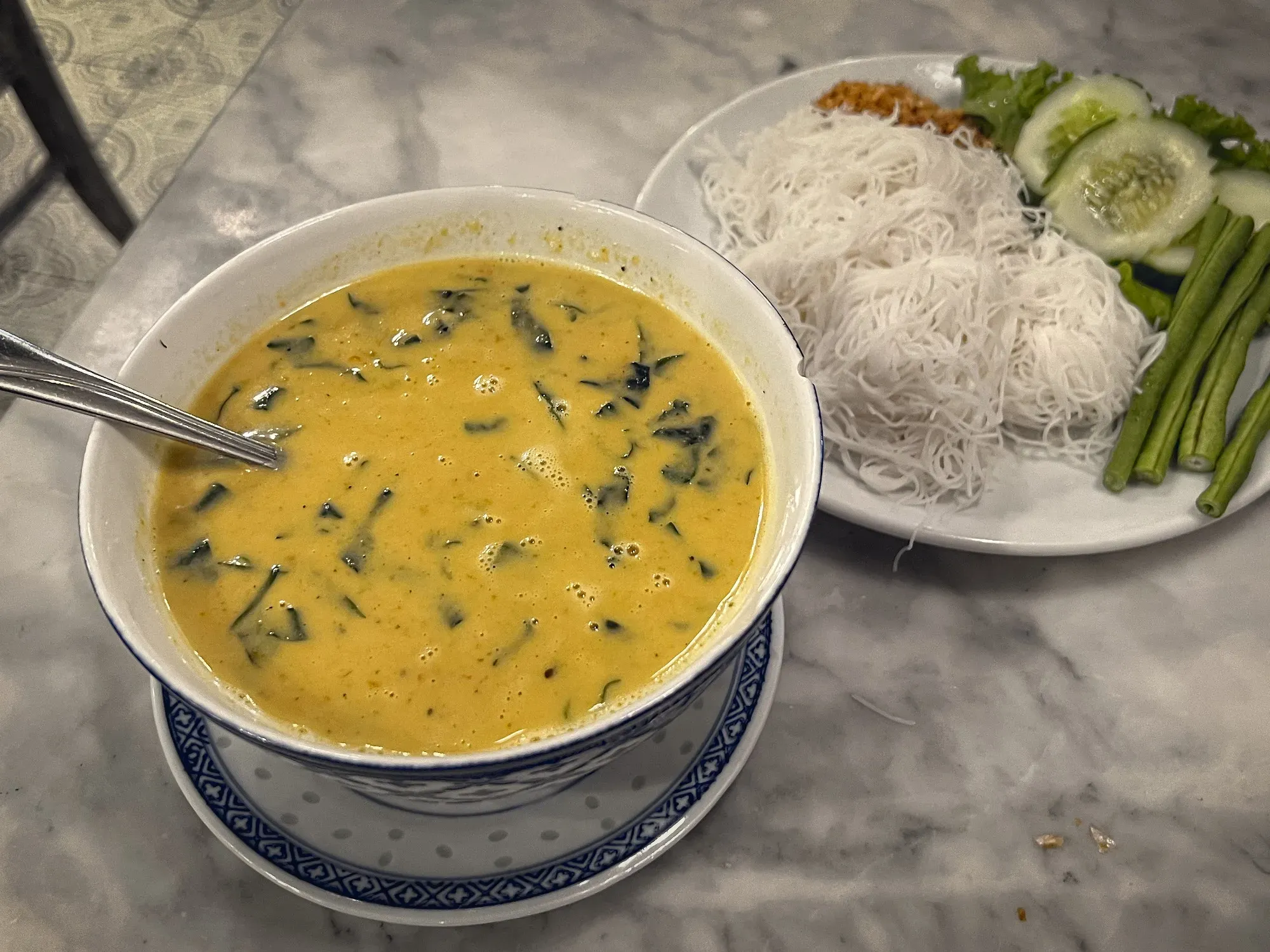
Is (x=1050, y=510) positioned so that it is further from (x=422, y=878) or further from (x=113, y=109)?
(x=113, y=109)

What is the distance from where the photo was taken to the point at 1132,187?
100 inches

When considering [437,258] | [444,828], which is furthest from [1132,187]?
[444,828]

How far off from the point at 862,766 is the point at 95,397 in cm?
139

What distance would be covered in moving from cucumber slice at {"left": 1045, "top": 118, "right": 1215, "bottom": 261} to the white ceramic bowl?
56.6 inches

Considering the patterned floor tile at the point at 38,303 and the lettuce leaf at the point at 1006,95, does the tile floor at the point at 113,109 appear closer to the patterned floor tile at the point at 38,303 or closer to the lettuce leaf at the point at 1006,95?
the patterned floor tile at the point at 38,303

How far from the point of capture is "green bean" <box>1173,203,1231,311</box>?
238 cm

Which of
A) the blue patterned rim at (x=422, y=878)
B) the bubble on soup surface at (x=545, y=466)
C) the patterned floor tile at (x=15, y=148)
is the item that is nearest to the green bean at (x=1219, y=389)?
the blue patterned rim at (x=422, y=878)

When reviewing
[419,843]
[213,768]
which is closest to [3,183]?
[213,768]

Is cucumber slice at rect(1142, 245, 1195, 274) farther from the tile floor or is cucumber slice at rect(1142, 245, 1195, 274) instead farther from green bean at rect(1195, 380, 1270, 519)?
the tile floor

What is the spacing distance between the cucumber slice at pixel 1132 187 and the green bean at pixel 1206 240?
0.08 m

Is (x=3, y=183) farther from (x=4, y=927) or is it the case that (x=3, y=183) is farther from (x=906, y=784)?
(x=906, y=784)

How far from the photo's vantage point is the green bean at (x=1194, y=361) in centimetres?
210

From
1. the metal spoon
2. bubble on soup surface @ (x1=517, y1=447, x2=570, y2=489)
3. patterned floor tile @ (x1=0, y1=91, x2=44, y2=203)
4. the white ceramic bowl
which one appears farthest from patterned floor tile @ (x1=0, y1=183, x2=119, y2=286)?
bubble on soup surface @ (x1=517, y1=447, x2=570, y2=489)

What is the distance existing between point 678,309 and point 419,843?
37.8 inches
